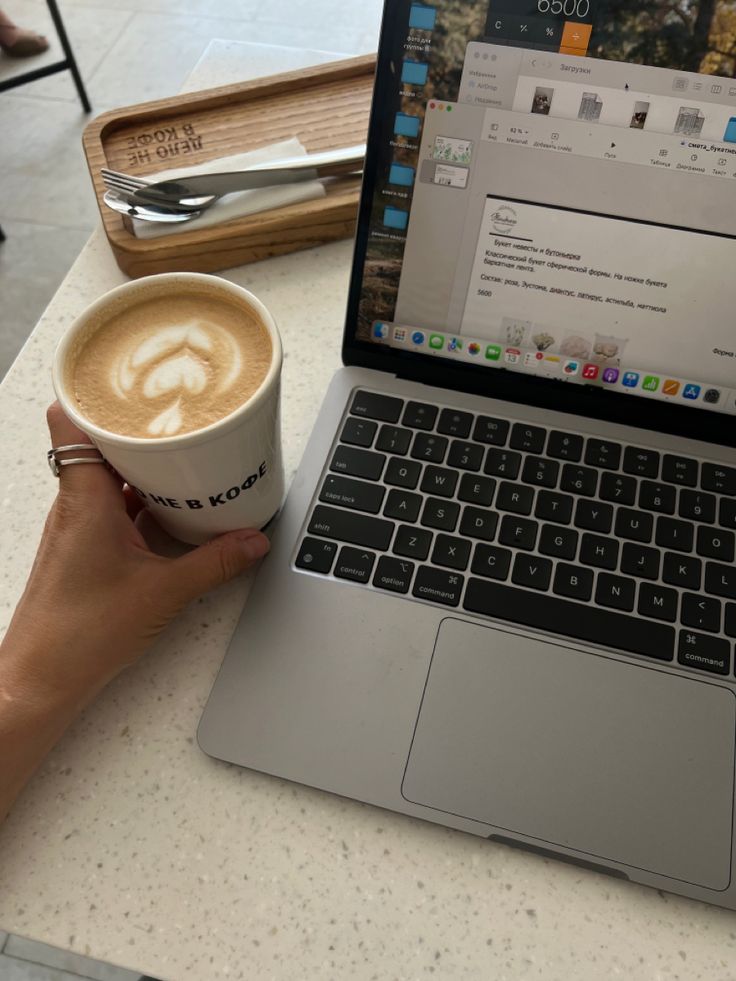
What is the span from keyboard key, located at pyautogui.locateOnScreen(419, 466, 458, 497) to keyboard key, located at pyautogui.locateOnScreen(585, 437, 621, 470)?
0.33 ft

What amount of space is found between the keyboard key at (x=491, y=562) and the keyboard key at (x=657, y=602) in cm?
9

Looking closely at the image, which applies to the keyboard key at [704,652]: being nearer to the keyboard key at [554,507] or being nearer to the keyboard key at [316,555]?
the keyboard key at [554,507]

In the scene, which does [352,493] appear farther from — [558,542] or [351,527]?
[558,542]

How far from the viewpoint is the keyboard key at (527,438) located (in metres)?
0.54

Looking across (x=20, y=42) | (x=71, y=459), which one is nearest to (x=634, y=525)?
(x=71, y=459)

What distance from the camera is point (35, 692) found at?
0.43 m

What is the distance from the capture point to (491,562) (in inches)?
19.5

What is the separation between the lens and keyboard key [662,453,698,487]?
1.74 ft

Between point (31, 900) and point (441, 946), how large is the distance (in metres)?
0.23

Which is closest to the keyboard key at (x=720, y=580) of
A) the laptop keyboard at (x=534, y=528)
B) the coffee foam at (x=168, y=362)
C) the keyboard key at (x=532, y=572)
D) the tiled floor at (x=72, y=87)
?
the laptop keyboard at (x=534, y=528)

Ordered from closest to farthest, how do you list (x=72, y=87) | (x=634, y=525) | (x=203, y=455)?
(x=203, y=455), (x=634, y=525), (x=72, y=87)

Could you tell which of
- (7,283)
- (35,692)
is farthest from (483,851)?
(7,283)

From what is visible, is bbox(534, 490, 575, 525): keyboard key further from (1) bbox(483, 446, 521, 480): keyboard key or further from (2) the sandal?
(2) the sandal

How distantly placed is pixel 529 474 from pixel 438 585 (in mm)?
109
